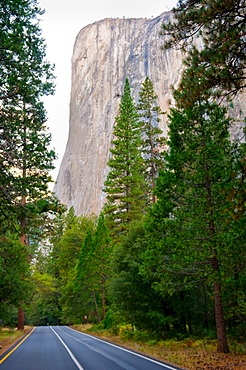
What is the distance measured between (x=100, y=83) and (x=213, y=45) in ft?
369

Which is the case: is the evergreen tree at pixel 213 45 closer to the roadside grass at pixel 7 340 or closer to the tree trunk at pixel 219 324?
the tree trunk at pixel 219 324

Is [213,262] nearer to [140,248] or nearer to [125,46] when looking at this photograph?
[140,248]

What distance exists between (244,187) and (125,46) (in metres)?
118

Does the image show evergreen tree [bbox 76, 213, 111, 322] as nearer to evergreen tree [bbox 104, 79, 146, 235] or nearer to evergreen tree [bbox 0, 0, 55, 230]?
evergreen tree [bbox 104, 79, 146, 235]

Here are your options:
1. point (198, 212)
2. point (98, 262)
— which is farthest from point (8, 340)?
point (198, 212)

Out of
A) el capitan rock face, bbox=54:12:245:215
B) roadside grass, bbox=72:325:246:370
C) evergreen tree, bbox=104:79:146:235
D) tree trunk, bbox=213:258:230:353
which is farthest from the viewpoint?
el capitan rock face, bbox=54:12:245:215

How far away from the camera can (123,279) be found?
19.1m

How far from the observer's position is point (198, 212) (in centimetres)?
1324

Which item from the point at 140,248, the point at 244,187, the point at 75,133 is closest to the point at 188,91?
the point at 244,187

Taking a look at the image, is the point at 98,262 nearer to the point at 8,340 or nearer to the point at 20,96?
the point at 8,340

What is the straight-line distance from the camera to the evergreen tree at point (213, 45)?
7.48 m

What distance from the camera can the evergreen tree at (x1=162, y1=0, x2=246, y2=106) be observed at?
24.5ft

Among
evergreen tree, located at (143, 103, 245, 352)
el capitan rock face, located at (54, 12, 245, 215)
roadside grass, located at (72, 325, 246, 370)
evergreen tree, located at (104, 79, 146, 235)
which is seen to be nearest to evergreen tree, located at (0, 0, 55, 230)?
evergreen tree, located at (143, 103, 245, 352)

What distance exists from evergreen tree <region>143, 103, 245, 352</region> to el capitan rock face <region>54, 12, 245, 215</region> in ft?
266
